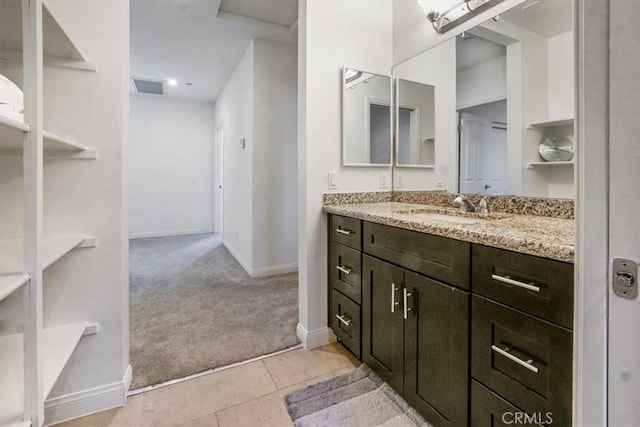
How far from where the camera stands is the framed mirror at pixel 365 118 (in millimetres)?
2068

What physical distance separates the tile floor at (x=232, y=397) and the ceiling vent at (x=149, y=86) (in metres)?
4.66

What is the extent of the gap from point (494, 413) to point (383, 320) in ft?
1.93

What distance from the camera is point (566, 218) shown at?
4.40 feet

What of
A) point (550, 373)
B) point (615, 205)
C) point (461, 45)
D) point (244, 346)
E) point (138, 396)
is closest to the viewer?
point (615, 205)

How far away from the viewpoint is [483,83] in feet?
5.68

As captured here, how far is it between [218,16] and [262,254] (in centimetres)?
241

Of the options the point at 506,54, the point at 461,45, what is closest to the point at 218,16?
the point at 461,45

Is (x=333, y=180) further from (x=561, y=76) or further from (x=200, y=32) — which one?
(x=200, y=32)

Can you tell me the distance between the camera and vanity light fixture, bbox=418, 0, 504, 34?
5.51 ft

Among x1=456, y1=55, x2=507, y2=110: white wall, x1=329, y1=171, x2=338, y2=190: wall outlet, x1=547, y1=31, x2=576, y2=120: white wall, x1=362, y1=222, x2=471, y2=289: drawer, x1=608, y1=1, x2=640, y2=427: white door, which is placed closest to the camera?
x1=608, y1=1, x2=640, y2=427: white door

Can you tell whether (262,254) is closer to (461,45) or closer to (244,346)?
(244,346)

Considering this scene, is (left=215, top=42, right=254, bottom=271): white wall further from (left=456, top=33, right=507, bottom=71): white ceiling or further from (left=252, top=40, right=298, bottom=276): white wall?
(left=456, top=33, right=507, bottom=71): white ceiling

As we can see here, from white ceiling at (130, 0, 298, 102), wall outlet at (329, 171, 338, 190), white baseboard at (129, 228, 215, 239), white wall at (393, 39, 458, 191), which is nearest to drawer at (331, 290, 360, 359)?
wall outlet at (329, 171, 338, 190)

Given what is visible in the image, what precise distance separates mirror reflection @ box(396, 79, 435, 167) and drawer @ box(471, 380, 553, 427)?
1.41 m
